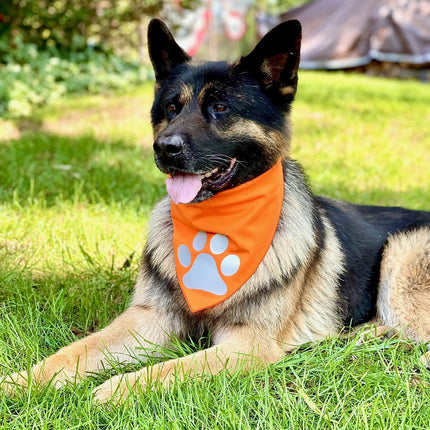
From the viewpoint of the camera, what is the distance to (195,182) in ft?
9.04

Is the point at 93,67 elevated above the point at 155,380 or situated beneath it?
elevated above

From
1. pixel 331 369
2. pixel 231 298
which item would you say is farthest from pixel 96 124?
pixel 331 369

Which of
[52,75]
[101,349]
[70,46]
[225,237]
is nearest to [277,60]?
[225,237]

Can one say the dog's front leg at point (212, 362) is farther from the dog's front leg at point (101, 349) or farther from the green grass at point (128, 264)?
the dog's front leg at point (101, 349)

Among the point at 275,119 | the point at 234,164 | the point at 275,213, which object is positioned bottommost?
the point at 275,213

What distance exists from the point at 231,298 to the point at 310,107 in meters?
7.10

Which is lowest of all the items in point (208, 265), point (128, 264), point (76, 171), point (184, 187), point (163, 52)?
point (128, 264)

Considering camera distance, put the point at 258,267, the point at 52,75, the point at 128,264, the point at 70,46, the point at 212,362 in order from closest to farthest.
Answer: the point at 212,362, the point at 258,267, the point at 128,264, the point at 52,75, the point at 70,46

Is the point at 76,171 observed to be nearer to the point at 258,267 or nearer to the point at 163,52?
the point at 163,52

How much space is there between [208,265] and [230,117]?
790mm

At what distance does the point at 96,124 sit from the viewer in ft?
26.1

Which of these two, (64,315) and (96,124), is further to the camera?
(96,124)

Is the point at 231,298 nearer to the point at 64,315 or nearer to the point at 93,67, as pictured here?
the point at 64,315

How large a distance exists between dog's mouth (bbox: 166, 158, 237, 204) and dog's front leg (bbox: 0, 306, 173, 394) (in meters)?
0.67
